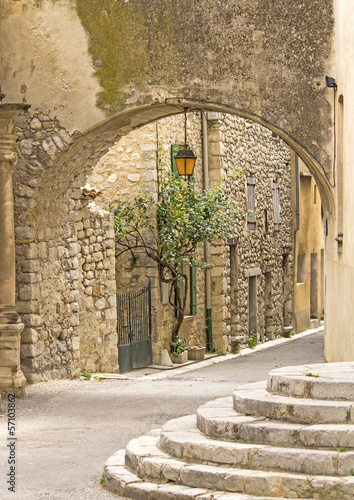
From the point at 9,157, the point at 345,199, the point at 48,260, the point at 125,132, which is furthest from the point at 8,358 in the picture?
the point at 345,199

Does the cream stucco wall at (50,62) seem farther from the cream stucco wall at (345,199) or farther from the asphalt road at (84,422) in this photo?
the asphalt road at (84,422)

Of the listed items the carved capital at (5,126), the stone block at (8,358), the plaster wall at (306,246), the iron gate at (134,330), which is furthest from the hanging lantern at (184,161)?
the plaster wall at (306,246)

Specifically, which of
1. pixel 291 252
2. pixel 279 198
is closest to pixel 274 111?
pixel 279 198

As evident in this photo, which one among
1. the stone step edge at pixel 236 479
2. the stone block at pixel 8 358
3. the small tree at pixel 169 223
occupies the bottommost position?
the stone step edge at pixel 236 479

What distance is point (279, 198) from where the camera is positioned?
821 inches

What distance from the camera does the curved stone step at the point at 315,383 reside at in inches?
211

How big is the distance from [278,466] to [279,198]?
16123 millimetres

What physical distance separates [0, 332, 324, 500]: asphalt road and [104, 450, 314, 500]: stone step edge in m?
0.08

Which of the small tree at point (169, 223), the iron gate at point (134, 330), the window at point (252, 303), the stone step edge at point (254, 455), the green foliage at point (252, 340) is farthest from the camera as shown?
the window at point (252, 303)

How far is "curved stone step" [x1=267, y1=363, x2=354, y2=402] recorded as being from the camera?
5.36 meters

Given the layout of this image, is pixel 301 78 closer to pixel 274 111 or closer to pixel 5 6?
pixel 274 111

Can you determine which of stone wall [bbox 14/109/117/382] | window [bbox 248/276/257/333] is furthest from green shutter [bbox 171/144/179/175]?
window [bbox 248/276/257/333]

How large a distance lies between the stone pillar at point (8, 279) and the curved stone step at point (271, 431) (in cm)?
398

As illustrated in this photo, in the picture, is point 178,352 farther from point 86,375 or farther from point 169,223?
point 86,375
